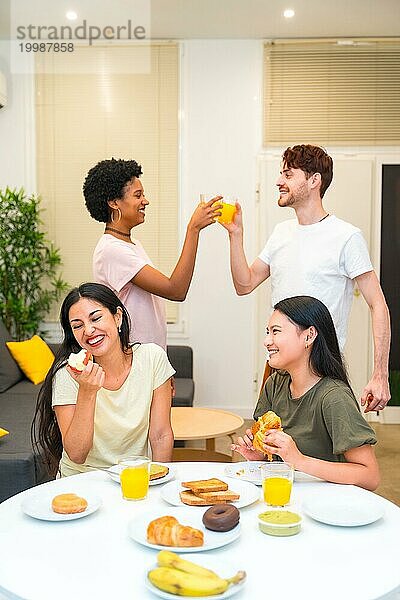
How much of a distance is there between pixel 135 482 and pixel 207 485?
0.17 m

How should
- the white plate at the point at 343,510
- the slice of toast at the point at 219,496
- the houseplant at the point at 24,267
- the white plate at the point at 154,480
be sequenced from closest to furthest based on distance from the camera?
the white plate at the point at 343,510
the slice of toast at the point at 219,496
the white plate at the point at 154,480
the houseplant at the point at 24,267

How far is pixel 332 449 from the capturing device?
2.10 metres

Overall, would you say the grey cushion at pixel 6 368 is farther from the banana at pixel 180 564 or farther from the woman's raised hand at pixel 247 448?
the banana at pixel 180 564

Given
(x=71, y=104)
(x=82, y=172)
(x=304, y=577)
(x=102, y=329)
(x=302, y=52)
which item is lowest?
(x=304, y=577)

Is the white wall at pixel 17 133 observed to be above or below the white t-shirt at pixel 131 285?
above

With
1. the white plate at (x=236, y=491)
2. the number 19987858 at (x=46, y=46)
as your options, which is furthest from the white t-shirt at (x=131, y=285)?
the number 19987858 at (x=46, y=46)

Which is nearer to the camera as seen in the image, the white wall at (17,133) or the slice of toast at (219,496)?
the slice of toast at (219,496)

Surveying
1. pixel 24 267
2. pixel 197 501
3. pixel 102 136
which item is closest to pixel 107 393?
pixel 197 501

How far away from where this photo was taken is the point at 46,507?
1671mm

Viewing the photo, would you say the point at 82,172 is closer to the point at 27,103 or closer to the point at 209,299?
the point at 27,103

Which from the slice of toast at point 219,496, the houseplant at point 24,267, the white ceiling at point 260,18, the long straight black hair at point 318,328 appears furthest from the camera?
the houseplant at point 24,267

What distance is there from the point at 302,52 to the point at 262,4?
0.85 m

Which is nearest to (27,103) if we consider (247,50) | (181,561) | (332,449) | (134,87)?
(134,87)

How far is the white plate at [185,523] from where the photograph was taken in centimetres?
144
